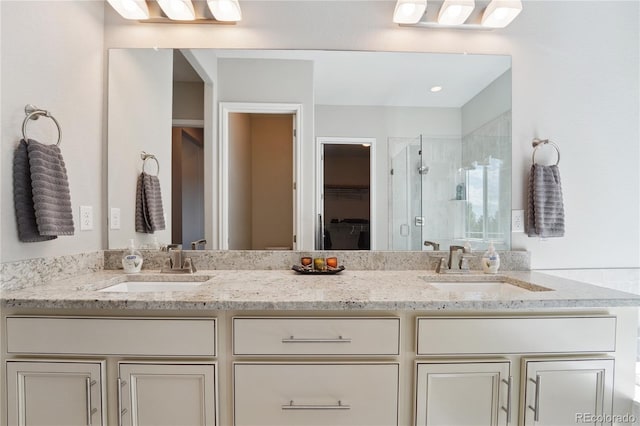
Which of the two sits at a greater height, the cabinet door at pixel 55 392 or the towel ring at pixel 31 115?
the towel ring at pixel 31 115

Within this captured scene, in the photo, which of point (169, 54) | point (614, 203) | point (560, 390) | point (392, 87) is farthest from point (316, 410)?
point (614, 203)

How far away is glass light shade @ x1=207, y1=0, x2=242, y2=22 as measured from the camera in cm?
149

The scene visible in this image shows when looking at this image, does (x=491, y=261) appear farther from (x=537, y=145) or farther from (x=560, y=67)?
(x=560, y=67)

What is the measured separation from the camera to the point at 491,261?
59.9 inches

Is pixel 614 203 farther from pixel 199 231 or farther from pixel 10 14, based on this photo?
pixel 10 14

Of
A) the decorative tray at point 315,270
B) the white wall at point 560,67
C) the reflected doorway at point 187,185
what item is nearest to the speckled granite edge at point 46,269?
the reflected doorway at point 187,185

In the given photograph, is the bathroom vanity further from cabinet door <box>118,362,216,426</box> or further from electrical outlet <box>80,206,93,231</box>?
electrical outlet <box>80,206,93,231</box>

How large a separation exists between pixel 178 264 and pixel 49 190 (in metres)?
0.61

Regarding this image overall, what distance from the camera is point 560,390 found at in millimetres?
1073

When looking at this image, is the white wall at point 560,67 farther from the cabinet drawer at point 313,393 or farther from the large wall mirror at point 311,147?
the cabinet drawer at point 313,393

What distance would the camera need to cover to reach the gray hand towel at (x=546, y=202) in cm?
157

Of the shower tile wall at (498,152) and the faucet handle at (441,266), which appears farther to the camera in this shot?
the shower tile wall at (498,152)

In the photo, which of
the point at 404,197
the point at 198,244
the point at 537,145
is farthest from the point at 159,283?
the point at 537,145

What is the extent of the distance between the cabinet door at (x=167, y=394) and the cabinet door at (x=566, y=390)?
1135 millimetres
